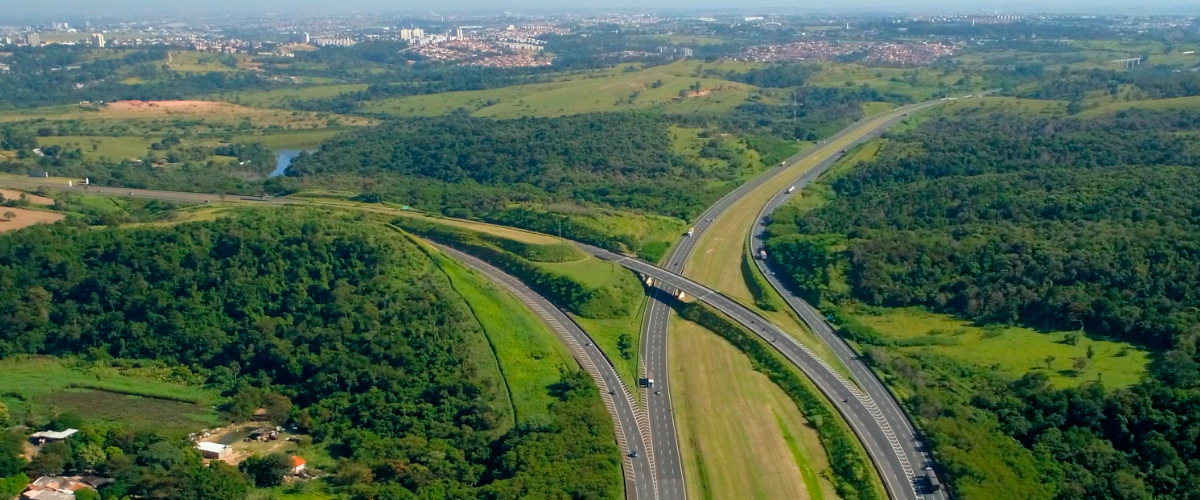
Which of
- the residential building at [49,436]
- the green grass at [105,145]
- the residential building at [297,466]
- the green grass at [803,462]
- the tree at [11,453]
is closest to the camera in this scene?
the tree at [11,453]

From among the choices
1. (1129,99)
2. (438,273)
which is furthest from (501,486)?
(1129,99)

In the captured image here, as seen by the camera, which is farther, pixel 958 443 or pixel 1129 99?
pixel 1129 99

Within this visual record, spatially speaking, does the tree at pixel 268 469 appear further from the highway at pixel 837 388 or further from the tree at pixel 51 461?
the highway at pixel 837 388

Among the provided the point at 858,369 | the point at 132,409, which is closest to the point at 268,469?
the point at 132,409

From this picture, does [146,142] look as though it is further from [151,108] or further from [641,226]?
[641,226]

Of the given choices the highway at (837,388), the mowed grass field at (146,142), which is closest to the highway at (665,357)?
the highway at (837,388)

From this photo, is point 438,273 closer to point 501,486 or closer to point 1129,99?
point 501,486
